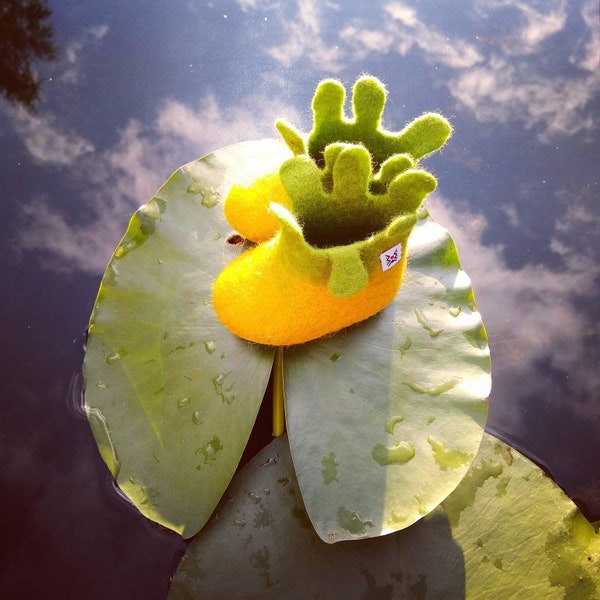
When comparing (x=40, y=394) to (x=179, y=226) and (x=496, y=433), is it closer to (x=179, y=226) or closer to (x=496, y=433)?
(x=179, y=226)

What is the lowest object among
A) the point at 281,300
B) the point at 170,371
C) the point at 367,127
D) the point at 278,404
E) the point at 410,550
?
the point at 410,550

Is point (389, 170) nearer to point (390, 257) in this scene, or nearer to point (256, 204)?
point (390, 257)

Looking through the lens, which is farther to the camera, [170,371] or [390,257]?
[170,371]

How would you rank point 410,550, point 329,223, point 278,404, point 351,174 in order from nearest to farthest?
point 351,174 < point 329,223 < point 410,550 < point 278,404

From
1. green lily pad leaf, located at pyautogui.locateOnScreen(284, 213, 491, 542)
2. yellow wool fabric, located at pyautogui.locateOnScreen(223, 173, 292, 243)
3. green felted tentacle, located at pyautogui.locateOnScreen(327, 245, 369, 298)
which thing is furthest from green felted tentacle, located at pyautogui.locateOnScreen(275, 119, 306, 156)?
green lily pad leaf, located at pyautogui.locateOnScreen(284, 213, 491, 542)

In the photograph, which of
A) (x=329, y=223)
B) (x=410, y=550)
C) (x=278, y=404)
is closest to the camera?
(x=329, y=223)

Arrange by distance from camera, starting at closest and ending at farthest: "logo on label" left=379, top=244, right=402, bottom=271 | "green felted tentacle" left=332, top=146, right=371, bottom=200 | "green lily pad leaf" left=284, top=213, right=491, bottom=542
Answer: "green felted tentacle" left=332, top=146, right=371, bottom=200, "logo on label" left=379, top=244, right=402, bottom=271, "green lily pad leaf" left=284, top=213, right=491, bottom=542

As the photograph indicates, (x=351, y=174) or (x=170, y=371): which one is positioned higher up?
(x=351, y=174)

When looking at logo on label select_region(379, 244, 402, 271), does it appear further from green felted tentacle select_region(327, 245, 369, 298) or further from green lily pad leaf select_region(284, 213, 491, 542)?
green lily pad leaf select_region(284, 213, 491, 542)

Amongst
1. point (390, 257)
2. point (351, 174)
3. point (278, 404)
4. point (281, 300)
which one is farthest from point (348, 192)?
point (278, 404)
